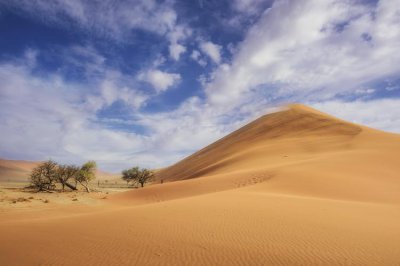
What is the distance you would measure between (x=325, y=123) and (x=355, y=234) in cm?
4214

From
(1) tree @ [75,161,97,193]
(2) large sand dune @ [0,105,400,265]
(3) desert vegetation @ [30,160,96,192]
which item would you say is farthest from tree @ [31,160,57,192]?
(2) large sand dune @ [0,105,400,265]

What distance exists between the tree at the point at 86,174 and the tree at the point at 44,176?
289cm

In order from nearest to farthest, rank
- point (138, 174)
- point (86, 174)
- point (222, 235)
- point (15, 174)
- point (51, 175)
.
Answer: point (222, 235), point (51, 175), point (86, 174), point (138, 174), point (15, 174)

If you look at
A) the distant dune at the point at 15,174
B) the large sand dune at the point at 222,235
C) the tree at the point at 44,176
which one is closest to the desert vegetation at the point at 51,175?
the tree at the point at 44,176

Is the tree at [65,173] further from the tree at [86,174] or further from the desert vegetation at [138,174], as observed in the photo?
the desert vegetation at [138,174]

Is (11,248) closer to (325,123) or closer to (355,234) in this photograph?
(355,234)

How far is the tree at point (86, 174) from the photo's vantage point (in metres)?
32.2

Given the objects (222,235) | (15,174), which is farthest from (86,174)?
(15,174)

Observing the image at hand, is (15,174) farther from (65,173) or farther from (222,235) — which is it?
(222,235)

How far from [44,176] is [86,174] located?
14.5 feet

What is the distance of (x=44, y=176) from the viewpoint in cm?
2939

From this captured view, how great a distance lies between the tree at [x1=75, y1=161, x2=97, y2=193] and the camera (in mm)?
32188

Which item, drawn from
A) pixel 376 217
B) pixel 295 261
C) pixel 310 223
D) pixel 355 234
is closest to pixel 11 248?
pixel 295 261

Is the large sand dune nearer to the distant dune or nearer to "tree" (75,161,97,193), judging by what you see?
"tree" (75,161,97,193)
